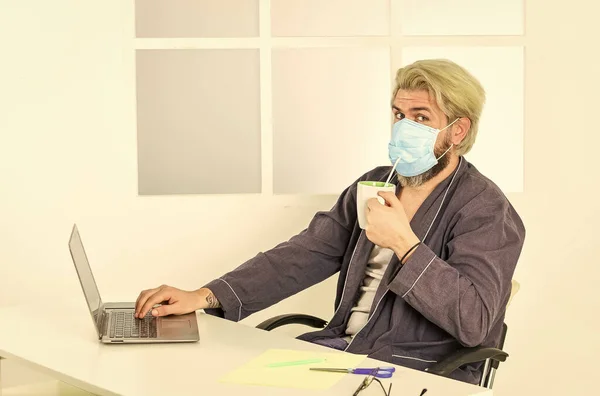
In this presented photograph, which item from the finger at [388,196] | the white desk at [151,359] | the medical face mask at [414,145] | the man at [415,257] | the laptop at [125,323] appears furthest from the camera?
the medical face mask at [414,145]

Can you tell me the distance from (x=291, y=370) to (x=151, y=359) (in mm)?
346

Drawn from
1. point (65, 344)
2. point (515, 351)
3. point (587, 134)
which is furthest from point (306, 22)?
point (65, 344)

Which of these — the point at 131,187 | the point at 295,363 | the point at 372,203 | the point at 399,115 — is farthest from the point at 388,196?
the point at 131,187

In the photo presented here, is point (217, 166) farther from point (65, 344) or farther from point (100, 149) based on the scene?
point (65, 344)

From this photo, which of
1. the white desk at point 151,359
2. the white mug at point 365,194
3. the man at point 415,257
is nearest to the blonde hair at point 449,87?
the man at point 415,257

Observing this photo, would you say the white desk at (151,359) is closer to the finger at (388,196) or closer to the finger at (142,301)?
the finger at (142,301)

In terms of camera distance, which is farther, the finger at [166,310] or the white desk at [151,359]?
the finger at [166,310]

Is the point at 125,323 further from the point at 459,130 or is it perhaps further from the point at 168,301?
the point at 459,130

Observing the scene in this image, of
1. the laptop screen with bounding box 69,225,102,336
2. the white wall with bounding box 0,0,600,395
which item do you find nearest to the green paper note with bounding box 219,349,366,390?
the laptop screen with bounding box 69,225,102,336

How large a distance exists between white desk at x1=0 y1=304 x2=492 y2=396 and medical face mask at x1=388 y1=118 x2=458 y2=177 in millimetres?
691

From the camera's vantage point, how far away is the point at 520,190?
366 cm

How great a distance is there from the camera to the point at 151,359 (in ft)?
7.18

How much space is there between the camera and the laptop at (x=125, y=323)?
2346 millimetres

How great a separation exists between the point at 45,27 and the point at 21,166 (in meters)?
0.52
